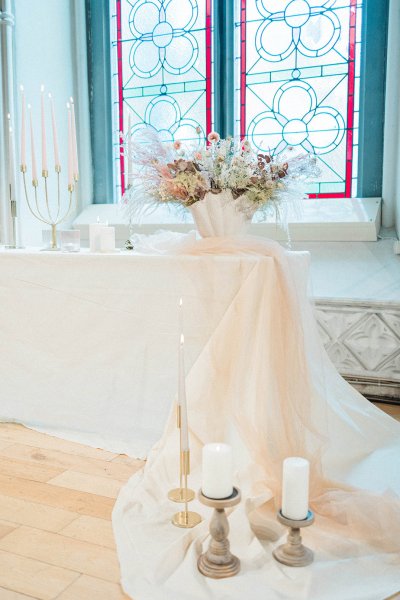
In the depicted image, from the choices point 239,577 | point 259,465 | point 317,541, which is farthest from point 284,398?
point 239,577

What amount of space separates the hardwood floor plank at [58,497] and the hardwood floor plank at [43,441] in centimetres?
29

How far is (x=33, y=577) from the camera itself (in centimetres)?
148

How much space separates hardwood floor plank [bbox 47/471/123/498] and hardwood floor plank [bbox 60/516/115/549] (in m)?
0.18

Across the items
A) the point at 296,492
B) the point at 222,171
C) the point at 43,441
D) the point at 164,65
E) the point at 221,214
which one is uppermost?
the point at 164,65

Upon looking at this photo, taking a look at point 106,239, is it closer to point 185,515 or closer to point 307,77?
point 185,515

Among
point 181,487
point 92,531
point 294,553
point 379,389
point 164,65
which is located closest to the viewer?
point 294,553

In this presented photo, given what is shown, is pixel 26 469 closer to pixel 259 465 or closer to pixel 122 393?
pixel 122 393

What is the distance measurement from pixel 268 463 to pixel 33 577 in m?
0.75

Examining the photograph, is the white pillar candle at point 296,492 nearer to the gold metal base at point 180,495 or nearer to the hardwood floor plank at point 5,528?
the gold metal base at point 180,495

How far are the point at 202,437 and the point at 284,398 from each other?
33 centimetres

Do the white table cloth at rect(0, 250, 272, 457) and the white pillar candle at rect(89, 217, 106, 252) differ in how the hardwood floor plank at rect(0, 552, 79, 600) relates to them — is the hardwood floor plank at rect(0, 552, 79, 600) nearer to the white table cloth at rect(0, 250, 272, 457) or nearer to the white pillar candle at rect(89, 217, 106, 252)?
the white table cloth at rect(0, 250, 272, 457)

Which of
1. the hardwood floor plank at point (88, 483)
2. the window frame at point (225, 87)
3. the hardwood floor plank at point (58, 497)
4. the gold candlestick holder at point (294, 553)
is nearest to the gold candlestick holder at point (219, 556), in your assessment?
the gold candlestick holder at point (294, 553)

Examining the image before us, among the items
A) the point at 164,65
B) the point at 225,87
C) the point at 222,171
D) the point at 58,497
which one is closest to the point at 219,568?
the point at 58,497

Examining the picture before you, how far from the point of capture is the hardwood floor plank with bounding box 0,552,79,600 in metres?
1.43
